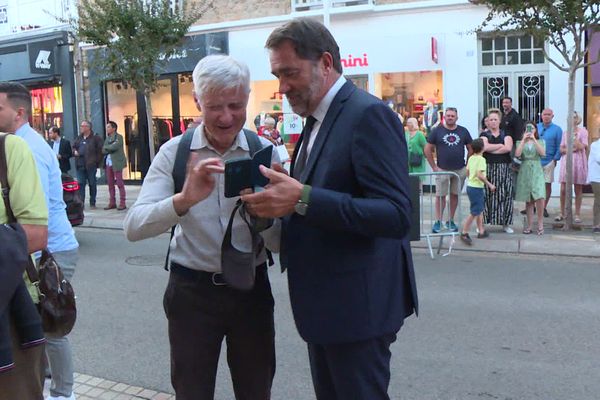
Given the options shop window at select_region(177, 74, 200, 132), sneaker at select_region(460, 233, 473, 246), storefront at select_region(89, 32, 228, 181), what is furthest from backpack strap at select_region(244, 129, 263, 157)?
shop window at select_region(177, 74, 200, 132)

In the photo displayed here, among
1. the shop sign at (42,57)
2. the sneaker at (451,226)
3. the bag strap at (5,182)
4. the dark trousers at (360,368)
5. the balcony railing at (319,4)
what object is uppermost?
the balcony railing at (319,4)

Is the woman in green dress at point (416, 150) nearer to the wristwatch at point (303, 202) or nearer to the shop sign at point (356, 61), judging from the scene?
the shop sign at point (356, 61)

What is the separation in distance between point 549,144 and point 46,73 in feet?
46.9

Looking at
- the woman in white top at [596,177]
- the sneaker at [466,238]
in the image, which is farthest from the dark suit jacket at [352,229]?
the woman in white top at [596,177]

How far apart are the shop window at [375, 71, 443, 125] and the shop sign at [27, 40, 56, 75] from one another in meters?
10.1

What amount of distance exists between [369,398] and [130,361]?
2.97 metres

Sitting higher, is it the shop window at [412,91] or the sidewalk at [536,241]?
the shop window at [412,91]

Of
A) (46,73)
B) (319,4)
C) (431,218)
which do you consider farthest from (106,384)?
(46,73)

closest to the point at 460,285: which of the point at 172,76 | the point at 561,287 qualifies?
the point at 561,287

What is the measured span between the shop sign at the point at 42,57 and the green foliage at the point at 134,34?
6520 millimetres

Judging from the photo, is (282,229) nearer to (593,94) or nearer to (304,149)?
(304,149)

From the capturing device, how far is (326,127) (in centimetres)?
228

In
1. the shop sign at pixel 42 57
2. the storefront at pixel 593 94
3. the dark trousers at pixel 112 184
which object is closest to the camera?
the storefront at pixel 593 94

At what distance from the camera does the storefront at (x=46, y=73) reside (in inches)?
754
